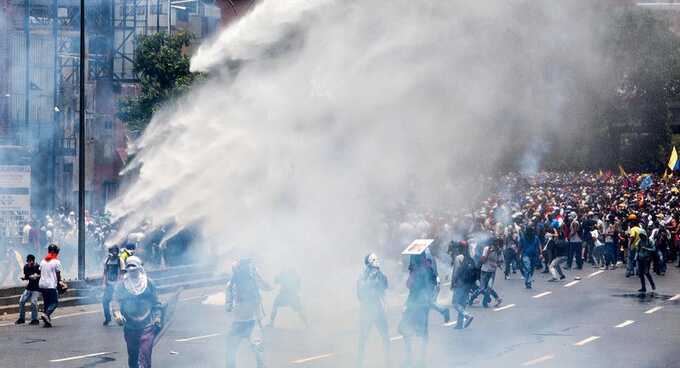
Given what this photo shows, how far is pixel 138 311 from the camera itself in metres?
12.4

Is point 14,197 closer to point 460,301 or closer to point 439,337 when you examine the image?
point 460,301

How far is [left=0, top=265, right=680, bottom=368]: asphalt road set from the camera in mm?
16172

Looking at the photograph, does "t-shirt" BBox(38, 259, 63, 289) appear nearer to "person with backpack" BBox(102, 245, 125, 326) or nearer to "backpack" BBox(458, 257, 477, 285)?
"person with backpack" BBox(102, 245, 125, 326)

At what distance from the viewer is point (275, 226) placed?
26141 millimetres

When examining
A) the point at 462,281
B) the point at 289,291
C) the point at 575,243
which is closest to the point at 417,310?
the point at 289,291

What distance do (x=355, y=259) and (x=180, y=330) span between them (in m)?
11.6

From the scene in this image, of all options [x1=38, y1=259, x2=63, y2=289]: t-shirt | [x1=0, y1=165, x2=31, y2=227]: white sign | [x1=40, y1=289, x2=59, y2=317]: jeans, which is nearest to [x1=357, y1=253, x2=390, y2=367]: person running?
[x1=38, y1=259, x2=63, y2=289]: t-shirt

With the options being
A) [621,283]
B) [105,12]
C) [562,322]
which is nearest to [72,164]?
[105,12]

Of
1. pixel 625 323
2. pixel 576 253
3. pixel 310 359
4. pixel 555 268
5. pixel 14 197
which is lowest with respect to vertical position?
pixel 625 323

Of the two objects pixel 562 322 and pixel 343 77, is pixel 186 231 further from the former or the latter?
pixel 562 322

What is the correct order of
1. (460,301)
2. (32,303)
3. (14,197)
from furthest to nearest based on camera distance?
(14,197), (32,303), (460,301)

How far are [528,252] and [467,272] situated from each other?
7600 millimetres

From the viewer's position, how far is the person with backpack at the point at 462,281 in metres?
20.0

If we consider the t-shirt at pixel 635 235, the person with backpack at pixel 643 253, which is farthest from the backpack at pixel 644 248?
the t-shirt at pixel 635 235
